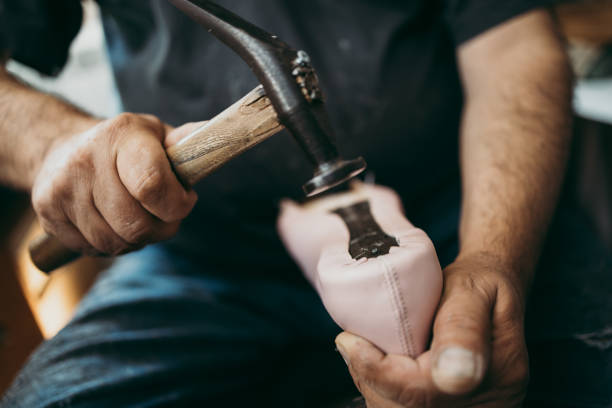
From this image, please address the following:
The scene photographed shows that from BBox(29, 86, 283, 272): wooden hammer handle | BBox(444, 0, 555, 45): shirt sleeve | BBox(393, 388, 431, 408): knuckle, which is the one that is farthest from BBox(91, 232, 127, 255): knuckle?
BBox(444, 0, 555, 45): shirt sleeve

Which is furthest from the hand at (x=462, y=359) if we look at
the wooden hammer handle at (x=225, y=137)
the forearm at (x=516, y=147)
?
the wooden hammer handle at (x=225, y=137)

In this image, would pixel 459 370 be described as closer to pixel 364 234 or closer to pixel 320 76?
pixel 364 234

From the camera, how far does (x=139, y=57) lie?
761 mm

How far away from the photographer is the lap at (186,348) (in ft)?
1.93

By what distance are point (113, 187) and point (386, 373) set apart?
36 cm

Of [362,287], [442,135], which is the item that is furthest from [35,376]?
[442,135]

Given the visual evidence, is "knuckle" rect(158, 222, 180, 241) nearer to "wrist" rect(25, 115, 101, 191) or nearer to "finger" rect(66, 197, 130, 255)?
"finger" rect(66, 197, 130, 255)

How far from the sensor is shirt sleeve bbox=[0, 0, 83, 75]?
721 mm

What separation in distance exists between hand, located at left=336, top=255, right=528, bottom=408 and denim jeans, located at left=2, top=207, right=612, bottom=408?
0.13 meters

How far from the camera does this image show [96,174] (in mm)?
450

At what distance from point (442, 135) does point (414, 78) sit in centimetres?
13

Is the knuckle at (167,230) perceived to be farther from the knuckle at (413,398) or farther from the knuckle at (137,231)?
the knuckle at (413,398)

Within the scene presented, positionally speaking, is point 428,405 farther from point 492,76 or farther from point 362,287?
point 492,76

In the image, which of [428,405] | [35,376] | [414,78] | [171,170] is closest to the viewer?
[428,405]
